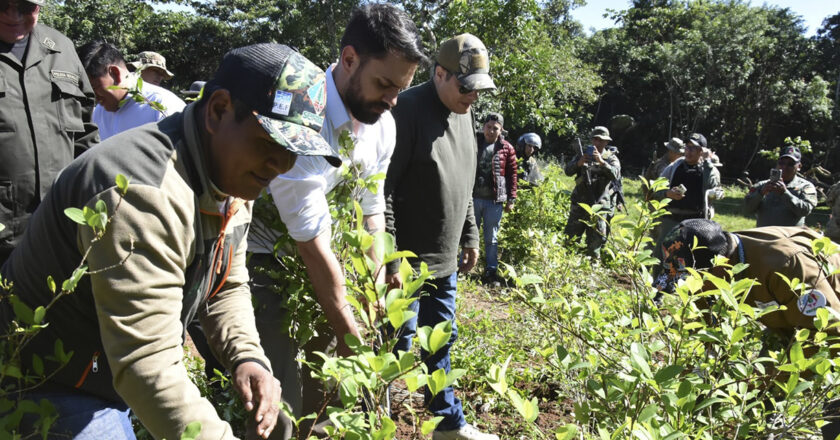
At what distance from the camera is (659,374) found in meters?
1.39

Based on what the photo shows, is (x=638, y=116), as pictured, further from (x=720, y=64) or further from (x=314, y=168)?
(x=314, y=168)

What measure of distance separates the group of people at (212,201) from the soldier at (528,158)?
5494 millimetres

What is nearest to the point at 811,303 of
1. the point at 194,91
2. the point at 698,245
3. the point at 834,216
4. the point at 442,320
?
the point at 698,245

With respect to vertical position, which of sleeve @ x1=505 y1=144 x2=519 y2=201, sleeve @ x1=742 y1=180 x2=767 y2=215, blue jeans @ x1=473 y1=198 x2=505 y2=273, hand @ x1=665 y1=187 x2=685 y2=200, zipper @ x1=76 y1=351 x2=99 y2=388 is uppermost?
sleeve @ x1=742 y1=180 x2=767 y2=215

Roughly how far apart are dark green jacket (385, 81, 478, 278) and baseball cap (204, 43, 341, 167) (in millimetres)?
1412

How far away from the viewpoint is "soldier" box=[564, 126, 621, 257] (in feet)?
24.0

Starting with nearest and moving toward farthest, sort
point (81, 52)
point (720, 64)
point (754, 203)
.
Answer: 1. point (81, 52)
2. point (754, 203)
3. point (720, 64)

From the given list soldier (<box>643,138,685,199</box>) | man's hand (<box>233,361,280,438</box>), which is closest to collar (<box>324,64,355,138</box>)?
man's hand (<box>233,361,280,438</box>)

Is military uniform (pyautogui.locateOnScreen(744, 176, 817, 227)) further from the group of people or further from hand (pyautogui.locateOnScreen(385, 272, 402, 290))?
hand (pyautogui.locateOnScreen(385, 272, 402, 290))

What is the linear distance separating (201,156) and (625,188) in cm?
1952

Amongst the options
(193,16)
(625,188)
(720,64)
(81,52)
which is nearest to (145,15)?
(193,16)

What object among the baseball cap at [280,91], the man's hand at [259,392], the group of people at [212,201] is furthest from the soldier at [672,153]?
the baseball cap at [280,91]

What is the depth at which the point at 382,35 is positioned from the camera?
6.84 feet

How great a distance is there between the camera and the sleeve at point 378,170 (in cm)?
230
